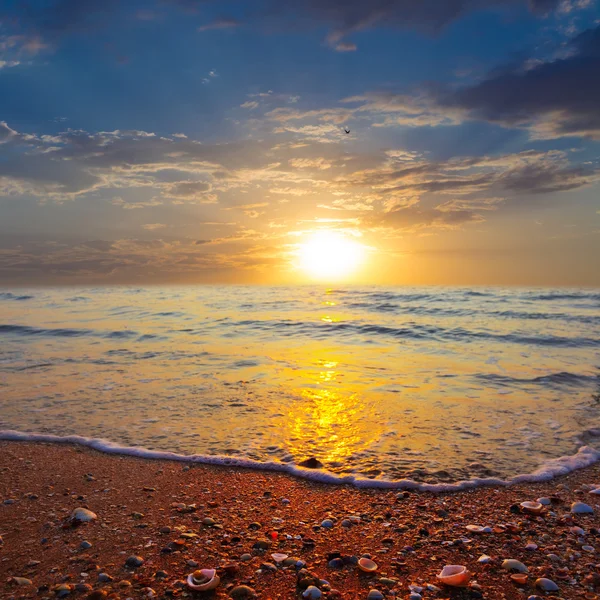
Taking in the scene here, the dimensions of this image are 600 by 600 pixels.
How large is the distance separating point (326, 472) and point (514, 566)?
2.64 metres

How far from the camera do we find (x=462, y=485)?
5.59m

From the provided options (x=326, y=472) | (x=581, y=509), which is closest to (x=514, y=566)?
(x=581, y=509)

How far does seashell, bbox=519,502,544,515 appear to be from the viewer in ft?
15.9

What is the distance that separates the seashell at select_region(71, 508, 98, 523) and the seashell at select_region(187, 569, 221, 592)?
169cm

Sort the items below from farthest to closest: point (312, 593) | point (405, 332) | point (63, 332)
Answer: point (405, 332), point (63, 332), point (312, 593)

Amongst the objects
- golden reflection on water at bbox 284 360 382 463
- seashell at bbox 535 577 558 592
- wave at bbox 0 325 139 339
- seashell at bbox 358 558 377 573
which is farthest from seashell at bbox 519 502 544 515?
wave at bbox 0 325 139 339

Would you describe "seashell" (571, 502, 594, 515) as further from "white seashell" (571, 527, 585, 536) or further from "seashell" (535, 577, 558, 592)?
"seashell" (535, 577, 558, 592)

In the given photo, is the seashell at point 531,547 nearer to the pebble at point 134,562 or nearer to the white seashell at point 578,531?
the white seashell at point 578,531

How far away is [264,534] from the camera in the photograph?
4.41 m

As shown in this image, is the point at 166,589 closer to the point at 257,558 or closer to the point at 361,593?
the point at 257,558

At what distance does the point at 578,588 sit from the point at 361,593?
1.81 m

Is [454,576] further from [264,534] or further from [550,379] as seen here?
[550,379]

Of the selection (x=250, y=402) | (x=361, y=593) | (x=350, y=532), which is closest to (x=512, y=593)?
(x=361, y=593)

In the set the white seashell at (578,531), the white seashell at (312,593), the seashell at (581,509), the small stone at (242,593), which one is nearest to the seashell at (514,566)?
the white seashell at (578,531)
